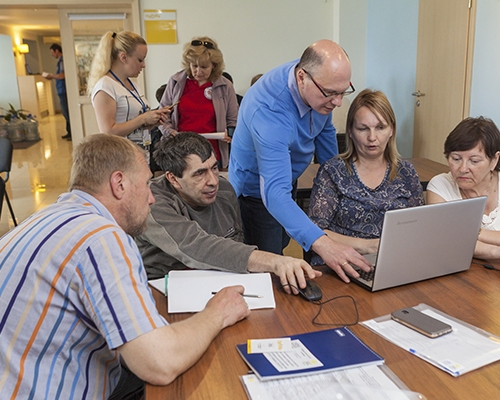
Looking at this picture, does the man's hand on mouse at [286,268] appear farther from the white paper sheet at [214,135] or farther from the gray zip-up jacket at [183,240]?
the white paper sheet at [214,135]

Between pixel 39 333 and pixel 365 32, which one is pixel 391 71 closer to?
pixel 365 32

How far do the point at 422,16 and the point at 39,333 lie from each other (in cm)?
457

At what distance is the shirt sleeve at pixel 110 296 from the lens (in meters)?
0.97

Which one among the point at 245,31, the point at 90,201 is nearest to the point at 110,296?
the point at 90,201

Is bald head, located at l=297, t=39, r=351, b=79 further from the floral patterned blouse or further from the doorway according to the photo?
the doorway

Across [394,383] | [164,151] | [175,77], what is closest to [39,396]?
[394,383]

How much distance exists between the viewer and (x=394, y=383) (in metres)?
0.99

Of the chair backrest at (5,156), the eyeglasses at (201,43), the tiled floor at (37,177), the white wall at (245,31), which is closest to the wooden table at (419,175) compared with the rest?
the eyeglasses at (201,43)

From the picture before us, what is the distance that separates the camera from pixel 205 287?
1.42 m

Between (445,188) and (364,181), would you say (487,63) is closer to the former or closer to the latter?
(445,188)

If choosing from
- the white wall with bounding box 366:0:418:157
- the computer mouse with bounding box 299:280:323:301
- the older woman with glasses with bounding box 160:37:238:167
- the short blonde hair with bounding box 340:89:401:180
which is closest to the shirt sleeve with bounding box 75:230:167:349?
the computer mouse with bounding box 299:280:323:301

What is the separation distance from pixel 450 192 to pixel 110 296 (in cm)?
147

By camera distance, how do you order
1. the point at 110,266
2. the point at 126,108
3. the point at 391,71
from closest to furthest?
the point at 110,266, the point at 126,108, the point at 391,71

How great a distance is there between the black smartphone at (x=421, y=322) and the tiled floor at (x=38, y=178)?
2.60 m
